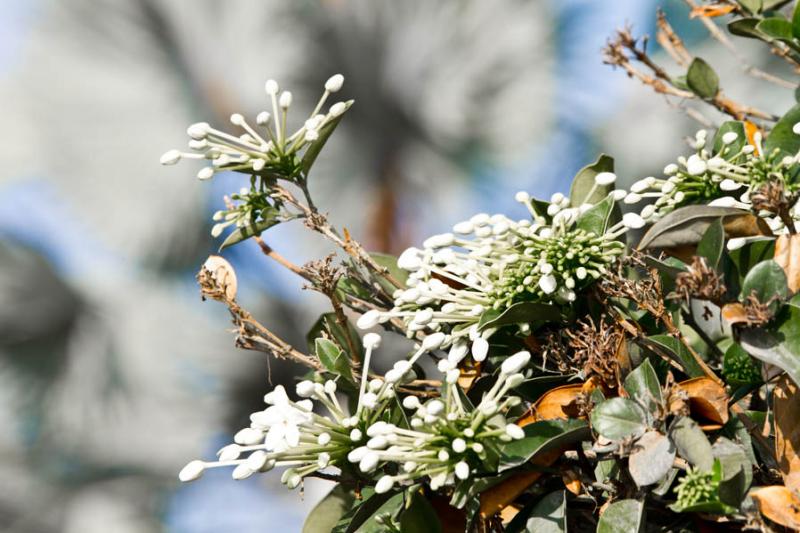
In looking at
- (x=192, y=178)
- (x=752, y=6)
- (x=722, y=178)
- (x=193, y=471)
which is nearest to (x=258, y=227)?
(x=193, y=471)

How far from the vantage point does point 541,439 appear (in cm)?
37

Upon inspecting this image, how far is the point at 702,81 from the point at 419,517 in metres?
0.43

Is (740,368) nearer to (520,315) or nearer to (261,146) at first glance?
(520,315)

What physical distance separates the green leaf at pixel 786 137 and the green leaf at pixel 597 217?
0.34 feet

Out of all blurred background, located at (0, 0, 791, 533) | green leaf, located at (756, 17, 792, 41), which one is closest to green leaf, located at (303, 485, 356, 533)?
green leaf, located at (756, 17, 792, 41)

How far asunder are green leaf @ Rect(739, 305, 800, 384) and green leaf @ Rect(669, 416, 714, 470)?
4 centimetres

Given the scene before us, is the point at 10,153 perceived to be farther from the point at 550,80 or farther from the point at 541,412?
the point at 541,412

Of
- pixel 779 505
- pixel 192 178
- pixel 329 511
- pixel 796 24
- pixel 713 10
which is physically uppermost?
pixel 192 178

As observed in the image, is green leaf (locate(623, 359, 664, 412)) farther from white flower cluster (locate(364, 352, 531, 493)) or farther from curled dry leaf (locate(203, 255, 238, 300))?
curled dry leaf (locate(203, 255, 238, 300))

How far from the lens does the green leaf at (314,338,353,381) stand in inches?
18.0

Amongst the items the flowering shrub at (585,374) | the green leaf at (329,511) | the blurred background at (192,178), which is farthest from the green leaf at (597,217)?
the blurred background at (192,178)

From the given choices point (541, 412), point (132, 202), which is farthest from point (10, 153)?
point (541, 412)

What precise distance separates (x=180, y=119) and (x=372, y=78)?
1.49 ft

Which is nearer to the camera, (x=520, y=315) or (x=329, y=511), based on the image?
(x=520, y=315)
